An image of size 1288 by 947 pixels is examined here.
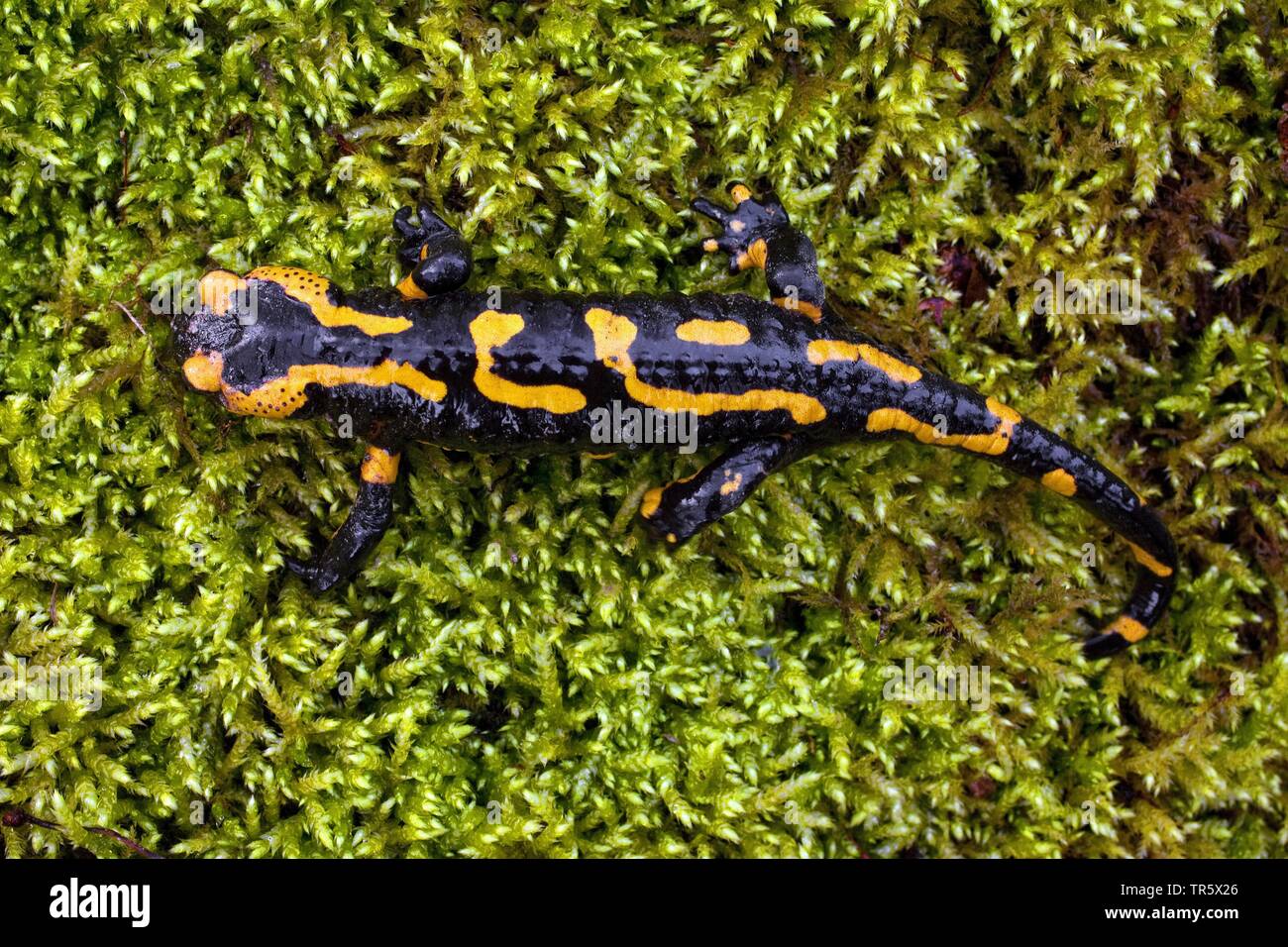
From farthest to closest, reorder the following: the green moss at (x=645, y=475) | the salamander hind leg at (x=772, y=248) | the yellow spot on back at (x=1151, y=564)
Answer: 1. the yellow spot on back at (x=1151, y=564)
2. the salamander hind leg at (x=772, y=248)
3. the green moss at (x=645, y=475)

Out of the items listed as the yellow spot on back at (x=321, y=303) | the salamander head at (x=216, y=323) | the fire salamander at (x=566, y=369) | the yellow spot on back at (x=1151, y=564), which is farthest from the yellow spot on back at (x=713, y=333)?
the yellow spot on back at (x=1151, y=564)

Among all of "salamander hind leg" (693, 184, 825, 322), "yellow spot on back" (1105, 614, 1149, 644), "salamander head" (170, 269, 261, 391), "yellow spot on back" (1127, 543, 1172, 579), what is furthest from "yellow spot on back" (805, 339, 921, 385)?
"salamander head" (170, 269, 261, 391)

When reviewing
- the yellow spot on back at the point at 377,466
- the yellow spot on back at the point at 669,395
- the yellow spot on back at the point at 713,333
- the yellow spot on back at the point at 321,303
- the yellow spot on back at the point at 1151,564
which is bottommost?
the yellow spot on back at the point at 1151,564

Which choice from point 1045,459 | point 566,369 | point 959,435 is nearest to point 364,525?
point 566,369

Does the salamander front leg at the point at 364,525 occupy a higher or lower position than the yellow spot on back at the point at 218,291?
lower

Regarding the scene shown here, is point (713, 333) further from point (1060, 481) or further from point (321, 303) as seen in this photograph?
point (1060, 481)

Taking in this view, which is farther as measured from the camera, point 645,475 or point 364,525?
point 645,475

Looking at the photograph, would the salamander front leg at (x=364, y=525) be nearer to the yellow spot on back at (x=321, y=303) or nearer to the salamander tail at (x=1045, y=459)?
the yellow spot on back at (x=321, y=303)
